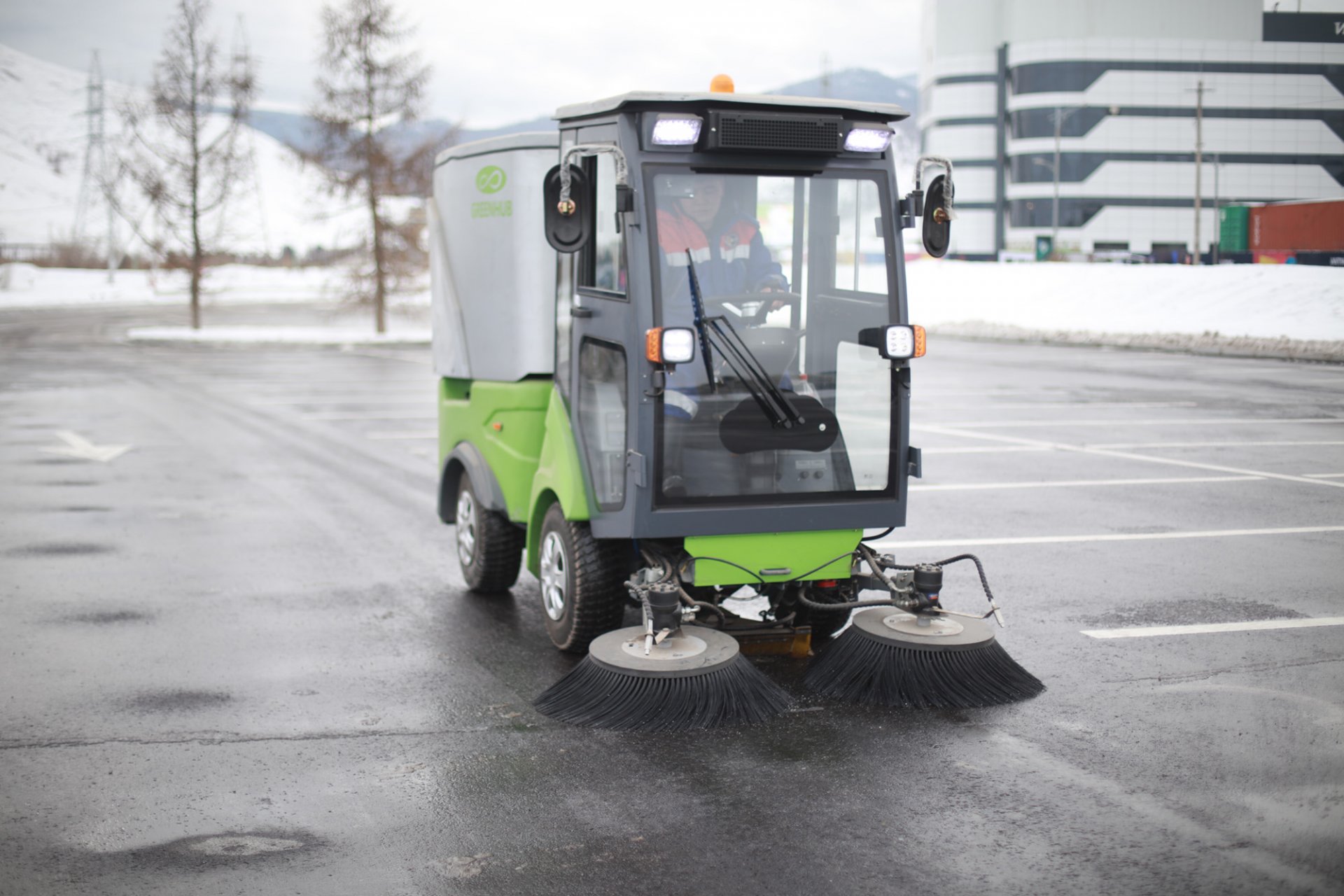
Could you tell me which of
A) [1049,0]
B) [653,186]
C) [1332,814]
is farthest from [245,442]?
[1049,0]

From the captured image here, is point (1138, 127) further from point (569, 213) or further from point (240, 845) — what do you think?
point (240, 845)

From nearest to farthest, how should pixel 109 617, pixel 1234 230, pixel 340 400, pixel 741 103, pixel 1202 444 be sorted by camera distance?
pixel 741 103
pixel 109 617
pixel 1202 444
pixel 340 400
pixel 1234 230

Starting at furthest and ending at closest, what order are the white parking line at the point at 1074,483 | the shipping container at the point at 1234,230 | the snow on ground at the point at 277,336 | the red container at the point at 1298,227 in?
the shipping container at the point at 1234,230
the red container at the point at 1298,227
the snow on ground at the point at 277,336
the white parking line at the point at 1074,483

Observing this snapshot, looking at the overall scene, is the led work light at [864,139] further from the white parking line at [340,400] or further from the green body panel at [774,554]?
the white parking line at [340,400]

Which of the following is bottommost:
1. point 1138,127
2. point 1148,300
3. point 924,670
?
point 924,670

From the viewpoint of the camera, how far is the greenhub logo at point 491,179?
6836 millimetres

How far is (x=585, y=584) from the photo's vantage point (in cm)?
589

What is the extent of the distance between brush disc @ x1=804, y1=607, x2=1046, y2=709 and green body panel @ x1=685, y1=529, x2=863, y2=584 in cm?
33

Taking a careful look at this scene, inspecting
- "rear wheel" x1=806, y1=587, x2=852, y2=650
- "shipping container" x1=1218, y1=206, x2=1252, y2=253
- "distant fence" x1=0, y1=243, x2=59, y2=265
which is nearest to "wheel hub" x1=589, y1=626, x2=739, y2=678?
"rear wheel" x1=806, y1=587, x2=852, y2=650

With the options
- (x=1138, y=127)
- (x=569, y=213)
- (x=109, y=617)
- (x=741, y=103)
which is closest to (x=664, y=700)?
(x=569, y=213)

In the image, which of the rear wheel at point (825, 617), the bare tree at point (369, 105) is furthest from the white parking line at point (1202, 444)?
the bare tree at point (369, 105)

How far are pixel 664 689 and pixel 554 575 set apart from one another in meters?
1.31

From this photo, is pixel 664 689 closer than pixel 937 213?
Yes

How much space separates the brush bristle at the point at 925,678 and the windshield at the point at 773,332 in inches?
31.6
